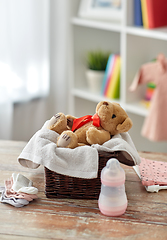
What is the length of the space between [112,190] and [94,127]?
19cm

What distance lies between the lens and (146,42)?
2.10 metres

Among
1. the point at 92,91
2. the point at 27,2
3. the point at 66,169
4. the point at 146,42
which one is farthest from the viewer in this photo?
the point at 92,91

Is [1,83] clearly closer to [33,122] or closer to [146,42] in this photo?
[33,122]

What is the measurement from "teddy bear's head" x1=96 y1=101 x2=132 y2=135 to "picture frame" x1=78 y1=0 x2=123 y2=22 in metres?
1.31

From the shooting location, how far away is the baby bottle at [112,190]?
856 mm

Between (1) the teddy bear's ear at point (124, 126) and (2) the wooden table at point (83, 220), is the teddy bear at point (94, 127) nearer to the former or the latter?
(1) the teddy bear's ear at point (124, 126)

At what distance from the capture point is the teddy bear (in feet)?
3.05

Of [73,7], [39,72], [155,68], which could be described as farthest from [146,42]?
[39,72]

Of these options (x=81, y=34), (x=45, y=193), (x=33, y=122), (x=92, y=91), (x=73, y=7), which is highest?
(x=73, y=7)

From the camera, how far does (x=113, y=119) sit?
973 mm

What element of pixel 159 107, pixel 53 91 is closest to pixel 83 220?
pixel 159 107

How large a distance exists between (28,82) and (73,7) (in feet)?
1.99

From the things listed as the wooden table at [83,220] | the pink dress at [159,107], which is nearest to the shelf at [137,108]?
the pink dress at [159,107]

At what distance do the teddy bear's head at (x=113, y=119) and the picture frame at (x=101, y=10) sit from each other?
1.31m
